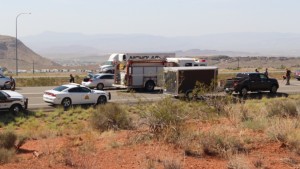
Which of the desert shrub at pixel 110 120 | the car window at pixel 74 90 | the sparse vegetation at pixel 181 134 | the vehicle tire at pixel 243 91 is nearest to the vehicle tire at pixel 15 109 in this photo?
the car window at pixel 74 90

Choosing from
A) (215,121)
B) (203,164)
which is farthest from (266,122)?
(203,164)

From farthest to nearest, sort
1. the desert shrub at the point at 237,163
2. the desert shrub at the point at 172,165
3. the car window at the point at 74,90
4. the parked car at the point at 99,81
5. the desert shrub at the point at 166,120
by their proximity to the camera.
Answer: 1. the parked car at the point at 99,81
2. the car window at the point at 74,90
3. the desert shrub at the point at 166,120
4. the desert shrub at the point at 172,165
5. the desert shrub at the point at 237,163

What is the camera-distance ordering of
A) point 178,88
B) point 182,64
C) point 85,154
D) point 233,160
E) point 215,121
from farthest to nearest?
point 182,64, point 178,88, point 215,121, point 85,154, point 233,160

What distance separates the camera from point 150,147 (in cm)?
1316

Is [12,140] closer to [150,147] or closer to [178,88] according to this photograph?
[150,147]

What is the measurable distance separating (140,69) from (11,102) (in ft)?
45.4

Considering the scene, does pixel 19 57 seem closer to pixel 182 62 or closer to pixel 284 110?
pixel 182 62

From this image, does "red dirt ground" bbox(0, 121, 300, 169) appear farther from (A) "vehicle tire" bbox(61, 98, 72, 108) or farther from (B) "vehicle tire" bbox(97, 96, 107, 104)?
(B) "vehicle tire" bbox(97, 96, 107, 104)

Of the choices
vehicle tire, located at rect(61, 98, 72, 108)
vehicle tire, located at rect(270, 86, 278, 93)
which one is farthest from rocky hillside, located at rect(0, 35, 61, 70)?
vehicle tire, located at rect(61, 98, 72, 108)

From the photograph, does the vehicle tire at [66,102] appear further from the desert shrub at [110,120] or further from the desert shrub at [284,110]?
the desert shrub at [284,110]

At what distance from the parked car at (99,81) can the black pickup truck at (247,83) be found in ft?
36.2

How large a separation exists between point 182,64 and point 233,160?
2615 cm

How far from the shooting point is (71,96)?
28109 millimetres

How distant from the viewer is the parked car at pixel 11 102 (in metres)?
24.5
